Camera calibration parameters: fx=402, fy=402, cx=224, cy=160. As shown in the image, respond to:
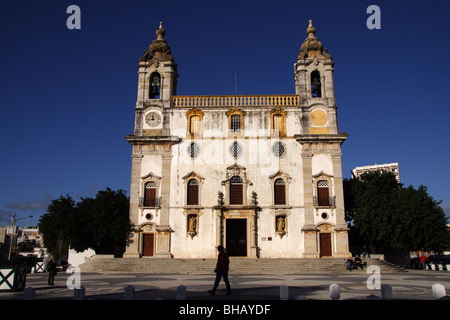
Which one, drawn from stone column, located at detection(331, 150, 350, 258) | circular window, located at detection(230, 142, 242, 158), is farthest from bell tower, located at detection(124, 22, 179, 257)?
stone column, located at detection(331, 150, 350, 258)

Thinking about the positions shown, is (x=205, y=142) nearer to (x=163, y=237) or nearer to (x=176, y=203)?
(x=176, y=203)

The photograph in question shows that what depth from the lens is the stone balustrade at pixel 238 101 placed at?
1357 inches

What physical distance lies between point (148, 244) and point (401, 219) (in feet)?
65.3

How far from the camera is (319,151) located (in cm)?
3294

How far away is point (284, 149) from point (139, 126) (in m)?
12.4

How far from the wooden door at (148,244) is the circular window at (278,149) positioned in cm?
1195

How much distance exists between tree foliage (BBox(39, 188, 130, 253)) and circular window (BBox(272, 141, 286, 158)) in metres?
13.3

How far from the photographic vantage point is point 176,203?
3234 cm

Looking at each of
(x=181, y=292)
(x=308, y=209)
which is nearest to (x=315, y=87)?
(x=308, y=209)

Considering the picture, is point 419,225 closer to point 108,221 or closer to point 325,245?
point 325,245

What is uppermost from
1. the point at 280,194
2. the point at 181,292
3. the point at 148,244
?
the point at 280,194

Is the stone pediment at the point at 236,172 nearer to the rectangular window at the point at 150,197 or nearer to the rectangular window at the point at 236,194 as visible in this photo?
the rectangular window at the point at 236,194

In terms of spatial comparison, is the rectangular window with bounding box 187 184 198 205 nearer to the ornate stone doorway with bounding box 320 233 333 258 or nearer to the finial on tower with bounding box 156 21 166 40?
the ornate stone doorway with bounding box 320 233 333 258

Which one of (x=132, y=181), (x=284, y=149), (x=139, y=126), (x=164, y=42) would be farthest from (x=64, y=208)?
(x=284, y=149)
